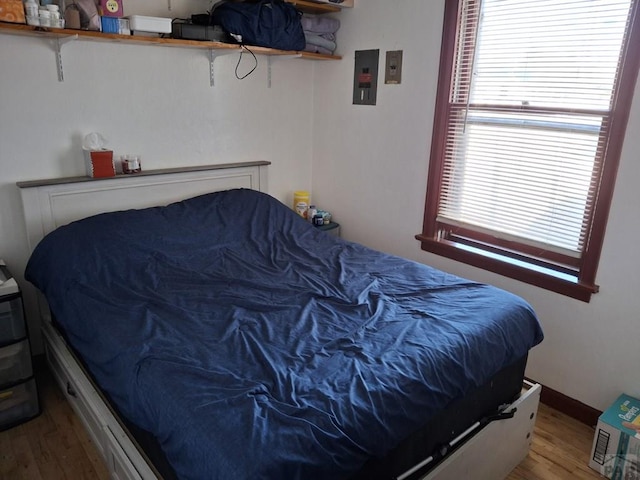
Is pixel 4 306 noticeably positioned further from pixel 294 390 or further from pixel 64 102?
pixel 294 390

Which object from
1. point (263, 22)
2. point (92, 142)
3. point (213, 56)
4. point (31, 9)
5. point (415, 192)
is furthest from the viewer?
point (415, 192)

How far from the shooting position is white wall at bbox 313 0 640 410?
2.13 m

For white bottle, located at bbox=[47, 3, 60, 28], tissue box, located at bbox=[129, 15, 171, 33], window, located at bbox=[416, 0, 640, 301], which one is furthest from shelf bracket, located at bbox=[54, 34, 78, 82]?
window, located at bbox=[416, 0, 640, 301]

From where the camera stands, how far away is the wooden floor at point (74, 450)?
1912mm

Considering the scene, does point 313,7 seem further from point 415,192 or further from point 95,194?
point 95,194

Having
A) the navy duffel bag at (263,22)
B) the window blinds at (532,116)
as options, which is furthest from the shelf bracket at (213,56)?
the window blinds at (532,116)

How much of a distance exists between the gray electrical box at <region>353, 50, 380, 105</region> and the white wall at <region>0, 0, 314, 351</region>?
1.36ft

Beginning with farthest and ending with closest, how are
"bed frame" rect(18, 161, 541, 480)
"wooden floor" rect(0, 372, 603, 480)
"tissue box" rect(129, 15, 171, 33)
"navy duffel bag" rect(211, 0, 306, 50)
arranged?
"navy duffel bag" rect(211, 0, 306, 50) < "tissue box" rect(129, 15, 171, 33) < "wooden floor" rect(0, 372, 603, 480) < "bed frame" rect(18, 161, 541, 480)

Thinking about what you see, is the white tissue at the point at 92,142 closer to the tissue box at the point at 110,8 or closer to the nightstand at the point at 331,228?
the tissue box at the point at 110,8

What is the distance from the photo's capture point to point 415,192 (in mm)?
2928

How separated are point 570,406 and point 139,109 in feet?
8.99

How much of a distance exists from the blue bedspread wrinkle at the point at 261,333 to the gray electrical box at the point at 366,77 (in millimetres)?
989

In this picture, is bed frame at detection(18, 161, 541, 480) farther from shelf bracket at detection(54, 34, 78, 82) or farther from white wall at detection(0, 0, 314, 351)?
shelf bracket at detection(54, 34, 78, 82)

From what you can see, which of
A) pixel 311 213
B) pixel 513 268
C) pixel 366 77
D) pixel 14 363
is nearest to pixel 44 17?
pixel 14 363
